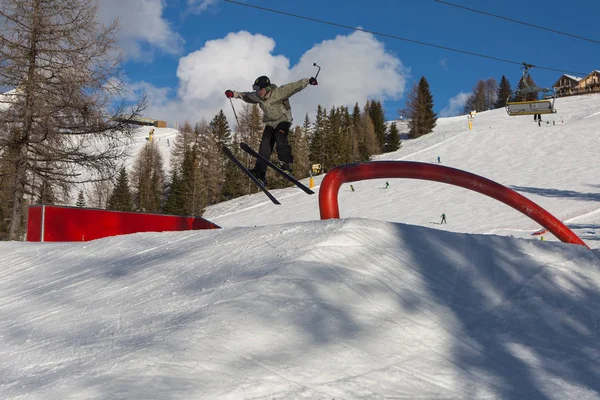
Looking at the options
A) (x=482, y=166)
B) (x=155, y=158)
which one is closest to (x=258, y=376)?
(x=482, y=166)

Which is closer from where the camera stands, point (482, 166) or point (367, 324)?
point (367, 324)

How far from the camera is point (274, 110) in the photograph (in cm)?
752

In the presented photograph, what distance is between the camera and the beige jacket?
24.4 ft

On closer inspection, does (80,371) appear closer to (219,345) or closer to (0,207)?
(219,345)

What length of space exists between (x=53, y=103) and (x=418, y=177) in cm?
1157

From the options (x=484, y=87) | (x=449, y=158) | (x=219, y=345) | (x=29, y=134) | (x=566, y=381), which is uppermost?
(x=484, y=87)

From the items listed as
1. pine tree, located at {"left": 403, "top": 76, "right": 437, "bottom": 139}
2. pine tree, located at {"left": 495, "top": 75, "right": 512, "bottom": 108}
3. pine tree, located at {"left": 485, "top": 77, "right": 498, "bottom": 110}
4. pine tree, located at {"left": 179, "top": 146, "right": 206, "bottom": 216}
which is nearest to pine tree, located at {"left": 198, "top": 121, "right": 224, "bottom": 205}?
pine tree, located at {"left": 179, "top": 146, "right": 206, "bottom": 216}

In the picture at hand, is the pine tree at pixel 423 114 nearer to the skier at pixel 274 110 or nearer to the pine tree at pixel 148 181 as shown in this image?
the pine tree at pixel 148 181

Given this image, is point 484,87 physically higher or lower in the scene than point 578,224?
higher

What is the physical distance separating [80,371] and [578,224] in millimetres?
22177

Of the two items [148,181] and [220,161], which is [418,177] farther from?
[148,181]

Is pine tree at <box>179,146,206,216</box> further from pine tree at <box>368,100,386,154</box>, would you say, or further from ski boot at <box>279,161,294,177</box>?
ski boot at <box>279,161,294,177</box>

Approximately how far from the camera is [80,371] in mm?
2115

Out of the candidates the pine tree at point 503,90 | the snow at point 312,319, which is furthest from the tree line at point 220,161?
the pine tree at point 503,90
